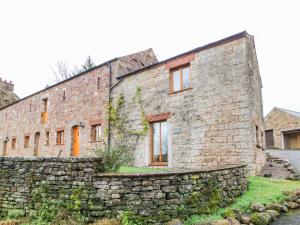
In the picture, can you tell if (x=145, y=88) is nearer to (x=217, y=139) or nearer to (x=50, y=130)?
(x=217, y=139)

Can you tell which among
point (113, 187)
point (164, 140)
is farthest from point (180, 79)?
point (113, 187)

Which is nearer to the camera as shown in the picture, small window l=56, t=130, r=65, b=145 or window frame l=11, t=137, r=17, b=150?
small window l=56, t=130, r=65, b=145

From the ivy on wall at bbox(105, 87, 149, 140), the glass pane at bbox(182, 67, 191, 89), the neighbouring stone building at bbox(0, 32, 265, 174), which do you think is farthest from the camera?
the ivy on wall at bbox(105, 87, 149, 140)

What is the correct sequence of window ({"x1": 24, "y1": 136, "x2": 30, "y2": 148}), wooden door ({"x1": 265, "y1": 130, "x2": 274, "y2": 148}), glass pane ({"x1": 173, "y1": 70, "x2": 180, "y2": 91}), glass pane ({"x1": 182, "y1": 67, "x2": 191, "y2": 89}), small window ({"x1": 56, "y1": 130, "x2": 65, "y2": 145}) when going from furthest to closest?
wooden door ({"x1": 265, "y1": 130, "x2": 274, "y2": 148}) → window ({"x1": 24, "y1": 136, "x2": 30, "y2": 148}) → small window ({"x1": 56, "y1": 130, "x2": 65, "y2": 145}) → glass pane ({"x1": 173, "y1": 70, "x2": 180, "y2": 91}) → glass pane ({"x1": 182, "y1": 67, "x2": 191, "y2": 89})

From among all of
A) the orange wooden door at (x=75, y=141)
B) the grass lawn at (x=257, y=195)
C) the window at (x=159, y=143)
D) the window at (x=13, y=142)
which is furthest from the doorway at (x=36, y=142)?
the grass lawn at (x=257, y=195)

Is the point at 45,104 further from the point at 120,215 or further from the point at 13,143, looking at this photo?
the point at 120,215

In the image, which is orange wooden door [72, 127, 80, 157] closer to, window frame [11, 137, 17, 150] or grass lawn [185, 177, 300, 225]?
window frame [11, 137, 17, 150]

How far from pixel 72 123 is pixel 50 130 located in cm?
280

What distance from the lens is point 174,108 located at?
1020 centimetres

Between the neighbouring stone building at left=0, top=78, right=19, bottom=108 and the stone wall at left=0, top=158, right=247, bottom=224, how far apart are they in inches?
890

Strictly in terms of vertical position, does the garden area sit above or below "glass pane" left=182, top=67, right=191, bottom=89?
below

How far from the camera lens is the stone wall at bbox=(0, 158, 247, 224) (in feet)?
16.3

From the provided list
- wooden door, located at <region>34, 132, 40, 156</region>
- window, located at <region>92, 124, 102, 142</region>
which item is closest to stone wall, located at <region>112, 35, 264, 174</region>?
window, located at <region>92, 124, 102, 142</region>

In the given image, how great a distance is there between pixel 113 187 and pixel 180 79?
6437 millimetres
